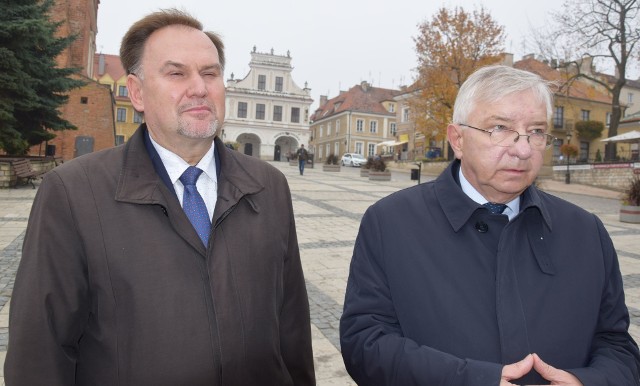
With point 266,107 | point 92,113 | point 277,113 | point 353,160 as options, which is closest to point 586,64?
point 353,160

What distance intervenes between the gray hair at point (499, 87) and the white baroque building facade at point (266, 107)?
2018 inches

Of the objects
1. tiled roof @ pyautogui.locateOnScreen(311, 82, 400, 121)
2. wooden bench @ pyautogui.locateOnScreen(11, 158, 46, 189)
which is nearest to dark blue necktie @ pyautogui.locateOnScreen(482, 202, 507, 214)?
wooden bench @ pyautogui.locateOnScreen(11, 158, 46, 189)

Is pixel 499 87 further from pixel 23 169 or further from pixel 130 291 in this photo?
pixel 23 169

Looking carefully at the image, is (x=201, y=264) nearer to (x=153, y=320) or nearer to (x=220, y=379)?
(x=153, y=320)

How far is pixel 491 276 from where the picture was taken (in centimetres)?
173

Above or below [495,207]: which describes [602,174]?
below

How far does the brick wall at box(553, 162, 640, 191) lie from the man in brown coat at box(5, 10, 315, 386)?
25269 millimetres

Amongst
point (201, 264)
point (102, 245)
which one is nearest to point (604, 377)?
point (201, 264)

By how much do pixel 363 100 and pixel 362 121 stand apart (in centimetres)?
333

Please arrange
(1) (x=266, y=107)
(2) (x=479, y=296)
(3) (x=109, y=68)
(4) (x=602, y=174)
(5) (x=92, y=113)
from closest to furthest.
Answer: (2) (x=479, y=296) < (4) (x=602, y=174) < (5) (x=92, y=113) < (3) (x=109, y=68) < (1) (x=266, y=107)

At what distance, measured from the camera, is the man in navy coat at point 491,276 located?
5.45 feet

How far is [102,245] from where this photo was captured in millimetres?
1629

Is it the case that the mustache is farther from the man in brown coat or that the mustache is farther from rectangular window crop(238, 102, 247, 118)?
rectangular window crop(238, 102, 247, 118)

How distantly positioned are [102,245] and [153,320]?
31cm
